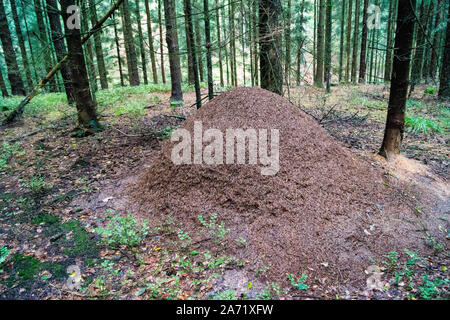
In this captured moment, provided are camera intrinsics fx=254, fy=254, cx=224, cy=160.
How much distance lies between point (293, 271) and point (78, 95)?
19.5 ft

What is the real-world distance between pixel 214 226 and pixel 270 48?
3.67 m

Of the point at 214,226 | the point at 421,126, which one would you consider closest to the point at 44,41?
the point at 214,226

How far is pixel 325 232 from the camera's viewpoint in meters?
2.91

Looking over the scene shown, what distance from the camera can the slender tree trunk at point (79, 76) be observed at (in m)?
5.52

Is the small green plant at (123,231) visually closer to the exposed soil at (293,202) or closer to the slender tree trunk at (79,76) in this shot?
the exposed soil at (293,202)

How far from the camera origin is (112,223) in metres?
3.35

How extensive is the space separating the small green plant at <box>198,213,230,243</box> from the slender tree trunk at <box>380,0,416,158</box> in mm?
3284

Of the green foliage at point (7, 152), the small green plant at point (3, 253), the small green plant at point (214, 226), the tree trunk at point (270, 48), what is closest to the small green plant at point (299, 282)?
the small green plant at point (214, 226)

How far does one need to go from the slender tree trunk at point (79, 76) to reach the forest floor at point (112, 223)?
0.44 m

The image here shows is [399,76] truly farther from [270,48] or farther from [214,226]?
[214,226]

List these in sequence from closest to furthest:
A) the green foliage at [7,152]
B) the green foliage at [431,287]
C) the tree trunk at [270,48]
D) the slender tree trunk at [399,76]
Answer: the green foliage at [431,287] < the slender tree trunk at [399,76] < the tree trunk at [270,48] < the green foliage at [7,152]

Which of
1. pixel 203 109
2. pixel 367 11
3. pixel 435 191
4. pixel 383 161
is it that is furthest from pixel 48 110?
pixel 367 11

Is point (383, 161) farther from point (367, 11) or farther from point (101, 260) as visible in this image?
point (367, 11)

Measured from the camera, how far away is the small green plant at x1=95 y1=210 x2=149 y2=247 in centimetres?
297
